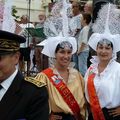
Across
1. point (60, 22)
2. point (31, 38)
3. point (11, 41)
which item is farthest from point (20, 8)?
point (11, 41)

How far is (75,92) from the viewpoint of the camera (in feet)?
15.8

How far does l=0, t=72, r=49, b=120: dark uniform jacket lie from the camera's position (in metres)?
2.67

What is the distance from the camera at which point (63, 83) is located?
4.83 metres

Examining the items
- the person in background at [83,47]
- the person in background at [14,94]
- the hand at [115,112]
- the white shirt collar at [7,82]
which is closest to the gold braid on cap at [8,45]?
the person in background at [14,94]

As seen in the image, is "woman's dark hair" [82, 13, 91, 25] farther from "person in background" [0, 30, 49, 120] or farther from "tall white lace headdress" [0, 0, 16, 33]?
"person in background" [0, 30, 49, 120]

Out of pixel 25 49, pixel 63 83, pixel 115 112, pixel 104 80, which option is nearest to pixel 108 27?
pixel 104 80

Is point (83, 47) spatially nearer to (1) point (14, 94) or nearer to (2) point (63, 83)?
(2) point (63, 83)

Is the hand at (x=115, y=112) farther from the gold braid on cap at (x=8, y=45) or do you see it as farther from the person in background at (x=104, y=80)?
the gold braid on cap at (x=8, y=45)

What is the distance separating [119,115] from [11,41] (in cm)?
221

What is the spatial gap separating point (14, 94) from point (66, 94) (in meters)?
2.07

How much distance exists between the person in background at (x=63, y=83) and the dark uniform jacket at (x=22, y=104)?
6.26 ft

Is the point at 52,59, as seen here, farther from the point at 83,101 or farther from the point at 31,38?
the point at 31,38

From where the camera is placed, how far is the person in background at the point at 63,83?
4.65 metres

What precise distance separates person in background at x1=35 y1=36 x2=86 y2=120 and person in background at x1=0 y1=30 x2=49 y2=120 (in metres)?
1.90
